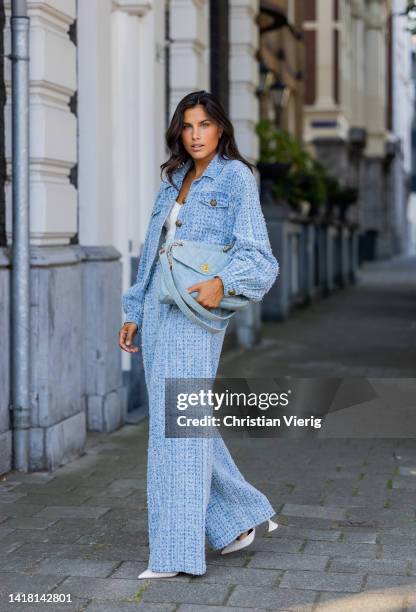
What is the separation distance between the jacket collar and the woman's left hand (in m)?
0.44

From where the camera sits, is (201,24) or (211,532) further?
(201,24)

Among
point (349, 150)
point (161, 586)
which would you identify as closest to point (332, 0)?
point (349, 150)

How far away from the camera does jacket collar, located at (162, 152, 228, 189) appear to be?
4.89 meters

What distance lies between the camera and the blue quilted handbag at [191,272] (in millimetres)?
4715

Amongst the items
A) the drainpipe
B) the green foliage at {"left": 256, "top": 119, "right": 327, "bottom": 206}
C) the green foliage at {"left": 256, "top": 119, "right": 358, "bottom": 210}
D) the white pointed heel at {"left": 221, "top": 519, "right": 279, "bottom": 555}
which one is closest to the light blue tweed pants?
the white pointed heel at {"left": 221, "top": 519, "right": 279, "bottom": 555}

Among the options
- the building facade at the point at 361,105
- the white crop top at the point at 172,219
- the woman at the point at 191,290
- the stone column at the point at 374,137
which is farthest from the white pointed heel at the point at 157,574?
the stone column at the point at 374,137

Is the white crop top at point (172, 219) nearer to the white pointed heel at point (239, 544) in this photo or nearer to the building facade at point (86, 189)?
the white pointed heel at point (239, 544)

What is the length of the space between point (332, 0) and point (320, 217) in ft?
50.8

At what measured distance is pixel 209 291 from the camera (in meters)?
4.71

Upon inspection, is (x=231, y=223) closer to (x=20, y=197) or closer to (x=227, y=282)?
(x=227, y=282)

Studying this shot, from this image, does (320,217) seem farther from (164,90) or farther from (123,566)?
(123,566)

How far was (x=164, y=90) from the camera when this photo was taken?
10.4m

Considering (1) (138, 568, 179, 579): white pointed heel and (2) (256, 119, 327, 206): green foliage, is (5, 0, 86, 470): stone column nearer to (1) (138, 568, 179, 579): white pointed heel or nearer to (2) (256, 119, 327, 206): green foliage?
(1) (138, 568, 179, 579): white pointed heel

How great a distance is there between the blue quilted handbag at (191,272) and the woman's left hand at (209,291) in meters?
0.02
